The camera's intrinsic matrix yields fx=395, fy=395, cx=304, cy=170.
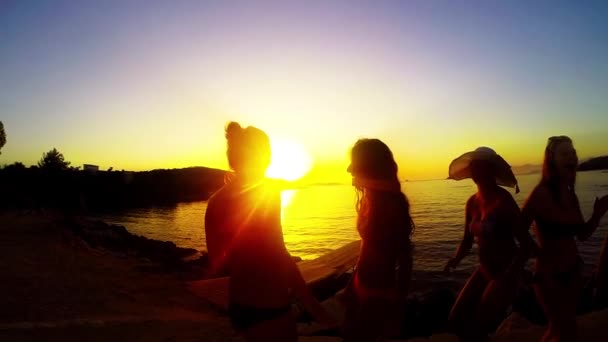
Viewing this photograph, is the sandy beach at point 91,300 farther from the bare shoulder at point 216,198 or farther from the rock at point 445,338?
the bare shoulder at point 216,198

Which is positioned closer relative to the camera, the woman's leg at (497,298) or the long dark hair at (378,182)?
the long dark hair at (378,182)

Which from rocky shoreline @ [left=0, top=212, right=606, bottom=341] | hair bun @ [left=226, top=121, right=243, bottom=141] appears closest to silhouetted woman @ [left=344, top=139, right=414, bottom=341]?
hair bun @ [left=226, top=121, right=243, bottom=141]

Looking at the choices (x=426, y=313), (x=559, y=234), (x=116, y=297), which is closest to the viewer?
(x=559, y=234)

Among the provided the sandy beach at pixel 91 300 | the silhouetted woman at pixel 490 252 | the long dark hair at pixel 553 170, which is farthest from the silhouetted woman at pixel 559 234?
the sandy beach at pixel 91 300

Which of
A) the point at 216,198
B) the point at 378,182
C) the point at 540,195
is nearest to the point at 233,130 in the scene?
the point at 216,198

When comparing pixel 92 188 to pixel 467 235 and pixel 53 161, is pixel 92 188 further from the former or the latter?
pixel 467 235

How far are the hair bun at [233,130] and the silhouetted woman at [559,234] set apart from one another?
10.4 ft

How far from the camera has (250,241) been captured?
2.70 m

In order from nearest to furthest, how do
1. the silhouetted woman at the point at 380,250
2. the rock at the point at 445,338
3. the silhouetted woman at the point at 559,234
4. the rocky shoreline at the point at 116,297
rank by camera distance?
the silhouetted woman at the point at 380,250 → the silhouetted woman at the point at 559,234 → the rock at the point at 445,338 → the rocky shoreline at the point at 116,297

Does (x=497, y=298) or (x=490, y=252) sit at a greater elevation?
(x=490, y=252)

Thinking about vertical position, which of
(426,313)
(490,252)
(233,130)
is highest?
(233,130)

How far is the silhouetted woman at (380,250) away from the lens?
3320mm

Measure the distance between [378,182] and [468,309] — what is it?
215 centimetres

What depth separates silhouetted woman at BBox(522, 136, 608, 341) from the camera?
3973 millimetres
